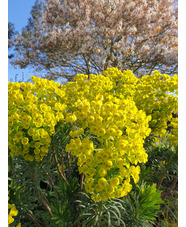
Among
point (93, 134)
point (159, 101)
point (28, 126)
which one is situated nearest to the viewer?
point (28, 126)

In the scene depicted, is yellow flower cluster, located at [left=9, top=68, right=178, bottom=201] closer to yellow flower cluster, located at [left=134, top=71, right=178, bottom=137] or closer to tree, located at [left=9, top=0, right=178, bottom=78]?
yellow flower cluster, located at [left=134, top=71, right=178, bottom=137]

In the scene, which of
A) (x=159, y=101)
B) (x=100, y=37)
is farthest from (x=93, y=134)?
(x=100, y=37)

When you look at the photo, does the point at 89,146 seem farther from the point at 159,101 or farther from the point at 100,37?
the point at 100,37

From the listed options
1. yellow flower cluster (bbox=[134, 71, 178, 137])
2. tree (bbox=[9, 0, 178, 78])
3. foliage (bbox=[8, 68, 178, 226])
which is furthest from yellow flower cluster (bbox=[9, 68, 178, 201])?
tree (bbox=[9, 0, 178, 78])

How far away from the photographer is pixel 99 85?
2.32 metres

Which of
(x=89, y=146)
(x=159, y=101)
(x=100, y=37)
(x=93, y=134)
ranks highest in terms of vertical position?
(x=100, y=37)

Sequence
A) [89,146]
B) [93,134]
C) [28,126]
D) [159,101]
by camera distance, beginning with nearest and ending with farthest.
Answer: [89,146], [28,126], [93,134], [159,101]

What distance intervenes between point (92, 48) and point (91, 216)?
6657 millimetres

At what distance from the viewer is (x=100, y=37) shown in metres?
7.50

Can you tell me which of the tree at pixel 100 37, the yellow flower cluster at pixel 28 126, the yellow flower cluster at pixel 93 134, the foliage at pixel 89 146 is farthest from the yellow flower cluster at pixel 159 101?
the tree at pixel 100 37

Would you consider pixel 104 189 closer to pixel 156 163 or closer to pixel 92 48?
pixel 156 163

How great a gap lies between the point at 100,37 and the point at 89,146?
6933 mm

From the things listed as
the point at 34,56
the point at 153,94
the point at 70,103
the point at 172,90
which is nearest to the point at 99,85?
the point at 70,103

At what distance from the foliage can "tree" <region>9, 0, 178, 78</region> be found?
5.16m
